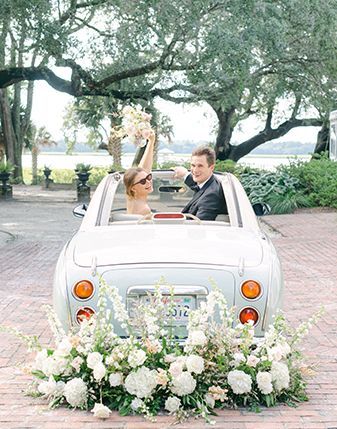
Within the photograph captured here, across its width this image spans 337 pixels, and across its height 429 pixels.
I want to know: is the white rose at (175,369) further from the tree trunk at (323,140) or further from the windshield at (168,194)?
the tree trunk at (323,140)

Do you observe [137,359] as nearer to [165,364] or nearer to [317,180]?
[165,364]

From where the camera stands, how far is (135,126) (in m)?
7.20

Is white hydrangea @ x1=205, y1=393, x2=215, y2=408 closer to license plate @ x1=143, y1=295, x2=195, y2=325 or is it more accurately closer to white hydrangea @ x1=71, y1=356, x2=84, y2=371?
license plate @ x1=143, y1=295, x2=195, y2=325

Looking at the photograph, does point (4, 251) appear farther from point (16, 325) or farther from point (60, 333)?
point (60, 333)

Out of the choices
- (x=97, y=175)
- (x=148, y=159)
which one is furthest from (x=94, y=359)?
(x=97, y=175)

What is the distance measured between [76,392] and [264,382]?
3.82ft

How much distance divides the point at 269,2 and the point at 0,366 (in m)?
19.8

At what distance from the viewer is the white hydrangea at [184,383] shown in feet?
15.5

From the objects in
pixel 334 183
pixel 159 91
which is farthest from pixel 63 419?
pixel 159 91

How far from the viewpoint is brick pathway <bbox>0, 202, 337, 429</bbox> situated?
15.2ft

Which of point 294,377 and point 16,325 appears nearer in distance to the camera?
point 294,377

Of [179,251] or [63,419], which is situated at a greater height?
[179,251]

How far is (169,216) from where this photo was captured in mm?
6117

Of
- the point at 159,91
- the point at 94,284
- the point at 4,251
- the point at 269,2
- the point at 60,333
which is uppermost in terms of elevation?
the point at 269,2
